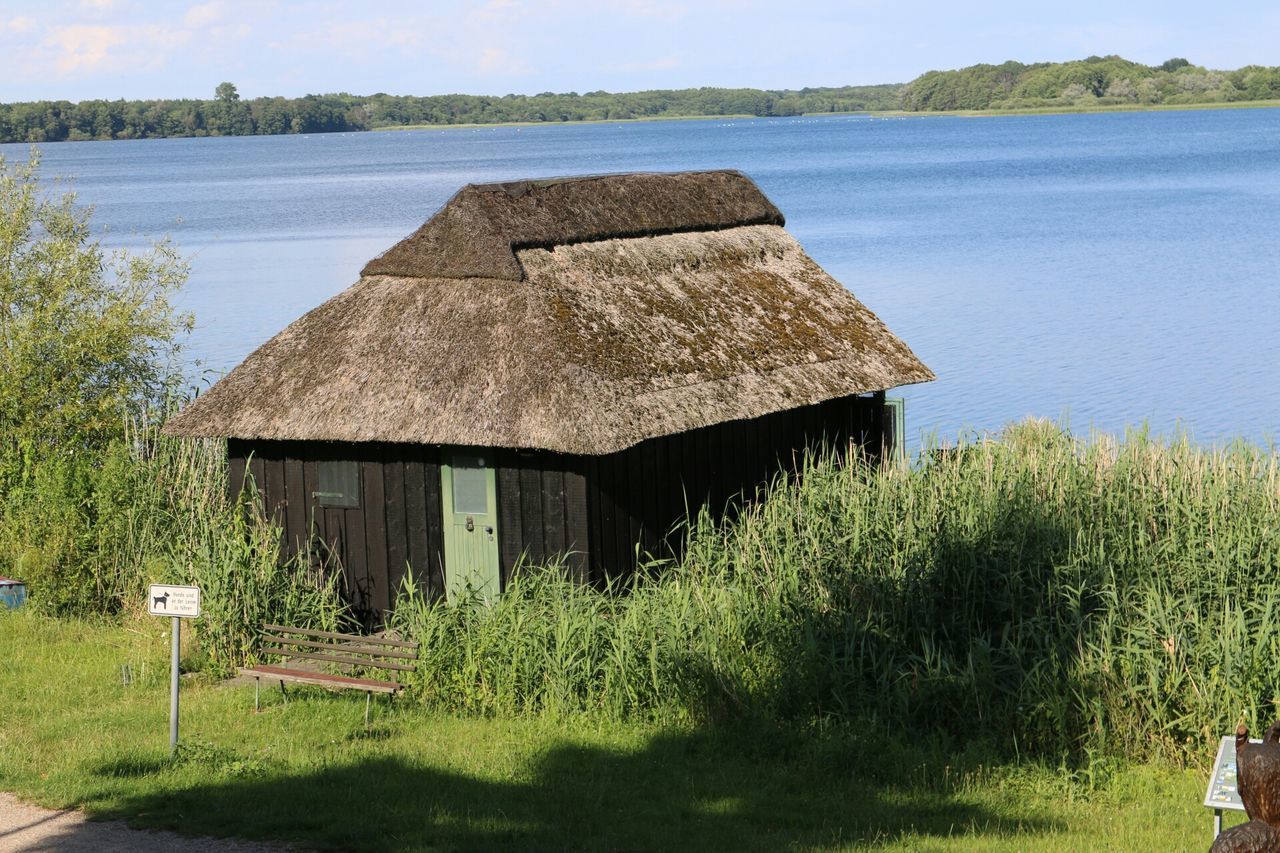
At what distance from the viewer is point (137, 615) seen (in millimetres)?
14875

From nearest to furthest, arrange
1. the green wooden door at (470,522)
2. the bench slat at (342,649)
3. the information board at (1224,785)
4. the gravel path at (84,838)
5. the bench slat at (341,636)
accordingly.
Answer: the information board at (1224,785), the gravel path at (84,838), the bench slat at (342,649), the bench slat at (341,636), the green wooden door at (470,522)

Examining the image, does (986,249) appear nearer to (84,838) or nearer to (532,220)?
(532,220)

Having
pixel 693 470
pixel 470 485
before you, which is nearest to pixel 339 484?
pixel 470 485

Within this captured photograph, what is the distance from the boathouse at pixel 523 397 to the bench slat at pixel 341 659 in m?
1.66

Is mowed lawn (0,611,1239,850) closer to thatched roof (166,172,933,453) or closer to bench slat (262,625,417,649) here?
bench slat (262,625,417,649)

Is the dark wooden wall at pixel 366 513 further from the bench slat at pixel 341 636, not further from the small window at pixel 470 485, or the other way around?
the bench slat at pixel 341 636

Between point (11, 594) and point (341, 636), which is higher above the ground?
point (341, 636)

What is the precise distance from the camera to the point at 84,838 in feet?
29.0

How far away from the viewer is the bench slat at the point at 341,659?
11617mm

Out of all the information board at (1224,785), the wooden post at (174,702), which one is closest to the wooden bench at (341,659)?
the wooden post at (174,702)

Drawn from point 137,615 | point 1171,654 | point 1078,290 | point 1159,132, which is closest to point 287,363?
point 137,615

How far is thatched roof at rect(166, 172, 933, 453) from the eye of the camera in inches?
523

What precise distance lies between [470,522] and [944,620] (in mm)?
4152

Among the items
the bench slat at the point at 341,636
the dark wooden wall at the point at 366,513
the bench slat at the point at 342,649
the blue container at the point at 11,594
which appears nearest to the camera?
the bench slat at the point at 342,649
